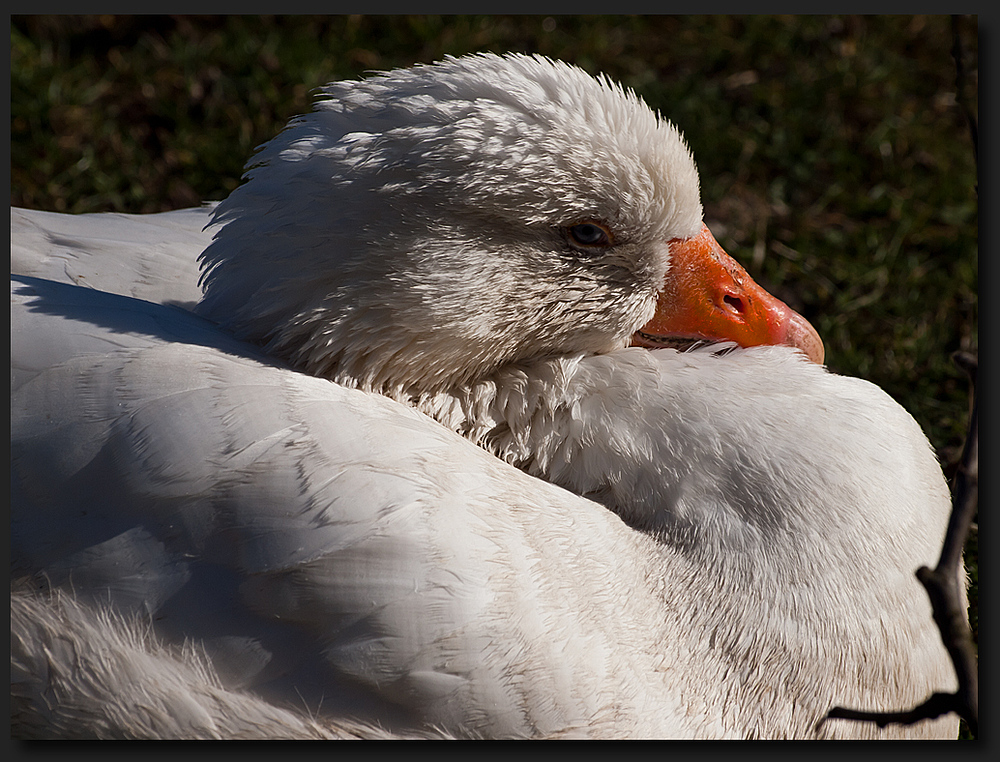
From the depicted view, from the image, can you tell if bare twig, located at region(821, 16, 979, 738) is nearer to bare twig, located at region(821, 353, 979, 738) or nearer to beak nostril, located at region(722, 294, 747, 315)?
bare twig, located at region(821, 353, 979, 738)

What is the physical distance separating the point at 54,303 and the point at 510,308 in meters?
0.95

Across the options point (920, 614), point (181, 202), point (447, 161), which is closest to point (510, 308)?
point (447, 161)

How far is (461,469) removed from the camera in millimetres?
1934

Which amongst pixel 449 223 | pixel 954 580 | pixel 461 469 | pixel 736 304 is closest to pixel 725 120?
pixel 736 304

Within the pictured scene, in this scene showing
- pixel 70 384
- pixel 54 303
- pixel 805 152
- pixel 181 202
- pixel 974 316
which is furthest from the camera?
pixel 805 152

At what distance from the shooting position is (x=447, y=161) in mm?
1949

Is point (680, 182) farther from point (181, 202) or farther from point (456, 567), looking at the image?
point (181, 202)

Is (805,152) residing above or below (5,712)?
above

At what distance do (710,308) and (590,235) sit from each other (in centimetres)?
37

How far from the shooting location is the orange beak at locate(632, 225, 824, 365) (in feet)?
7.38

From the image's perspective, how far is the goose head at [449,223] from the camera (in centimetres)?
197

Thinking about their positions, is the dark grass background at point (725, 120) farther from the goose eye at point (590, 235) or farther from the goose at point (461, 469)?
the goose eye at point (590, 235)

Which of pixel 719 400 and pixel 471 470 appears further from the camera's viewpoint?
pixel 719 400

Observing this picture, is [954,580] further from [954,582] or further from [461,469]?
[461,469]
